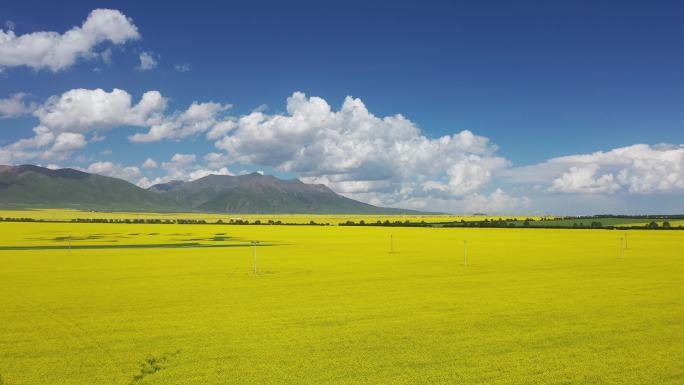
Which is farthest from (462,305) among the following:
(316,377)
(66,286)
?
(66,286)

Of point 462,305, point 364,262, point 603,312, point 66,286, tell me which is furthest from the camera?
point 364,262

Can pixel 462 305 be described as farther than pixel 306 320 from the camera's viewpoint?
Yes

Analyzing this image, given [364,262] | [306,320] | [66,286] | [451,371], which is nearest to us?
[451,371]

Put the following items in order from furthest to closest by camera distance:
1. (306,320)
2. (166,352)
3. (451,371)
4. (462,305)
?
1. (462,305)
2. (306,320)
3. (166,352)
4. (451,371)

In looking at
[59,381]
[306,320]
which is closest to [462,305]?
[306,320]

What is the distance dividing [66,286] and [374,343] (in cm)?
1640

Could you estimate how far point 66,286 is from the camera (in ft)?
74.6

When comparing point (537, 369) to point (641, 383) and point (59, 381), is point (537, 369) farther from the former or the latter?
point (59, 381)

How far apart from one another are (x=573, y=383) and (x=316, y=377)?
14.9ft

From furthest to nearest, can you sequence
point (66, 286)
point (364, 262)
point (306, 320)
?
point (364, 262)
point (66, 286)
point (306, 320)

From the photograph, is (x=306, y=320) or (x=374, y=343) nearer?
(x=374, y=343)

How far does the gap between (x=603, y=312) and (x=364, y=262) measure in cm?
1971

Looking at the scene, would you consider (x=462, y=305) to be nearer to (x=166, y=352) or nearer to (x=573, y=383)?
(x=573, y=383)

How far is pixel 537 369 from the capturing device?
10.1 metres
